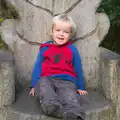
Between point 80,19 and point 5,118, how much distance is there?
117cm

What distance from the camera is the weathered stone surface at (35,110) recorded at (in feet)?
9.38

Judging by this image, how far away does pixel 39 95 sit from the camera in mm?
2994

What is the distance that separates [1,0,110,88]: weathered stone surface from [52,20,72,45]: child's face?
21 centimetres

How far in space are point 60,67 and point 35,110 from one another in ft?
1.70

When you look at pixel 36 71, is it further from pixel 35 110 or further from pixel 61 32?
pixel 35 110

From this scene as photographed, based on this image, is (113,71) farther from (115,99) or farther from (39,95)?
(39,95)

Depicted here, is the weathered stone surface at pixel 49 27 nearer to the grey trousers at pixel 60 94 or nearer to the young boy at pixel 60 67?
the young boy at pixel 60 67

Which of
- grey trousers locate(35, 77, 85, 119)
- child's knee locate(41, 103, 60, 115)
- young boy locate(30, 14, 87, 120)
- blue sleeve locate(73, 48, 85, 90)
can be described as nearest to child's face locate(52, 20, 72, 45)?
young boy locate(30, 14, 87, 120)

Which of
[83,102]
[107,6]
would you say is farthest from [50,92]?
→ [107,6]

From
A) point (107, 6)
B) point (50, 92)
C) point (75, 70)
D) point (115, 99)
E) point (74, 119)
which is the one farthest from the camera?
point (107, 6)

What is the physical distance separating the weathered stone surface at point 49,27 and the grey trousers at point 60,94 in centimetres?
40

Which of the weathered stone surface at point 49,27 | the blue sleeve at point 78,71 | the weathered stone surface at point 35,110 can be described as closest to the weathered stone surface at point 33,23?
the weathered stone surface at point 49,27

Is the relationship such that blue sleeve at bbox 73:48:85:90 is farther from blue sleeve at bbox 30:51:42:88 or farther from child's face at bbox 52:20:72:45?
blue sleeve at bbox 30:51:42:88

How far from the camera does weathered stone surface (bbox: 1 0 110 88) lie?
3.48 meters
